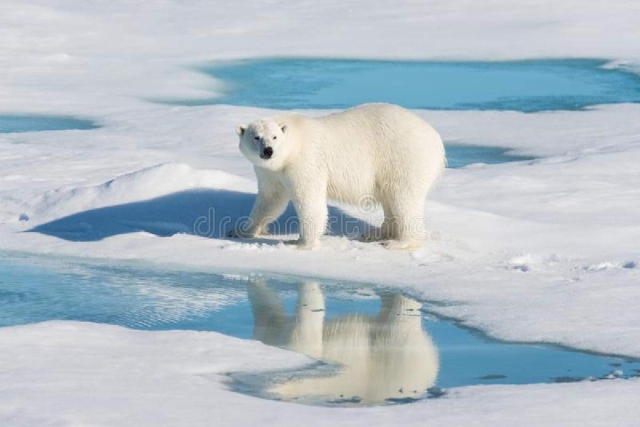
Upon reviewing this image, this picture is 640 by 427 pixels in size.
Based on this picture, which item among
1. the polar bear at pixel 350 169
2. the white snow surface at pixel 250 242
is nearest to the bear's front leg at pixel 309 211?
the polar bear at pixel 350 169

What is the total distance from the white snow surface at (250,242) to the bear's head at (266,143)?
19.6 inches

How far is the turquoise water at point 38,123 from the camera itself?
36.4 feet

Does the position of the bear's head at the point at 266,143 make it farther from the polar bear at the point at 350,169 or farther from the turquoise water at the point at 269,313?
the turquoise water at the point at 269,313

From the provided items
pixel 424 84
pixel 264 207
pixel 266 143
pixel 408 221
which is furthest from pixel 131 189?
pixel 424 84

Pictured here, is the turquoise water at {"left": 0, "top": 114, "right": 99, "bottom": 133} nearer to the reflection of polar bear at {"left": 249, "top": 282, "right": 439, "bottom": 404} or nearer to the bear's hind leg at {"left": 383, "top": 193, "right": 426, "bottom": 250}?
the bear's hind leg at {"left": 383, "top": 193, "right": 426, "bottom": 250}

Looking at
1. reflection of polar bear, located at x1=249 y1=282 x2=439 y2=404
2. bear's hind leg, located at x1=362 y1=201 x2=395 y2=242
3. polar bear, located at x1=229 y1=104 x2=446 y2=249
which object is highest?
polar bear, located at x1=229 y1=104 x2=446 y2=249

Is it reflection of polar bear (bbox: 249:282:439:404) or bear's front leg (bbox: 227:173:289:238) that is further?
bear's front leg (bbox: 227:173:289:238)

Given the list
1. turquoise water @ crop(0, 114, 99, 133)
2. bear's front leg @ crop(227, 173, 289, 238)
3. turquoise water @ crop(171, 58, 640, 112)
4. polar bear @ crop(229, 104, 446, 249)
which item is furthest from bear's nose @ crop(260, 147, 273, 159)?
turquoise water @ crop(171, 58, 640, 112)

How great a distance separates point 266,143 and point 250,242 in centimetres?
71

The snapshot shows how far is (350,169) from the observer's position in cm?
620

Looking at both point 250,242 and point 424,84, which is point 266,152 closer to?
point 250,242

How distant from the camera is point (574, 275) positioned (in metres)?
5.44

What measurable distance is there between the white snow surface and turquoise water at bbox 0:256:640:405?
14 centimetres

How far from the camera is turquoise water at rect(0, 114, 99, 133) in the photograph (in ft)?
36.4
